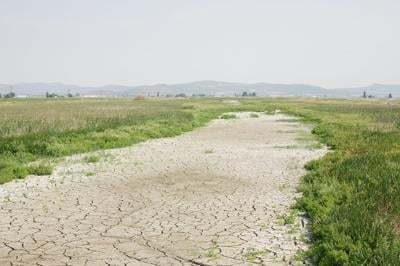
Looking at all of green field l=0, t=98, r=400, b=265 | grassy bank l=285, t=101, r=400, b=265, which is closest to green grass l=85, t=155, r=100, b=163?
green field l=0, t=98, r=400, b=265

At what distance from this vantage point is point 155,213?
978cm

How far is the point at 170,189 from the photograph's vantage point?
39.9 ft

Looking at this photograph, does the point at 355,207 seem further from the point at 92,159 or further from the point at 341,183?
the point at 92,159

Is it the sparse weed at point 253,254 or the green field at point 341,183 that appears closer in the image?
the green field at point 341,183

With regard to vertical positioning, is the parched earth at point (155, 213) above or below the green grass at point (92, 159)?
below

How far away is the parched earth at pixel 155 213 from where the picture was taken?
7379 mm

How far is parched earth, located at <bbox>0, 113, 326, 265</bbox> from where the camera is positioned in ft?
24.2

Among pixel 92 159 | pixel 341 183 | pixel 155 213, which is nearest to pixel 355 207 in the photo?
pixel 341 183

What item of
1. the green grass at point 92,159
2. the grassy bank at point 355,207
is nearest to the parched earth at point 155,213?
the green grass at point 92,159

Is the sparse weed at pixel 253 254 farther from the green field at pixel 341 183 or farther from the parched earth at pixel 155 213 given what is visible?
the green field at pixel 341 183

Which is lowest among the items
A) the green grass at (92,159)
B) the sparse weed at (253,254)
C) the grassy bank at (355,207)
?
the sparse weed at (253,254)

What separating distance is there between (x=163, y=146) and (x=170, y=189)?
31.8 ft

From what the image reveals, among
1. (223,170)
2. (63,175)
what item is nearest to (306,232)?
(223,170)

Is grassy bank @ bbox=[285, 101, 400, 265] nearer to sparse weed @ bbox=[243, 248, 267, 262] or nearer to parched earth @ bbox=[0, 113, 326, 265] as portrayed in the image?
parched earth @ bbox=[0, 113, 326, 265]
